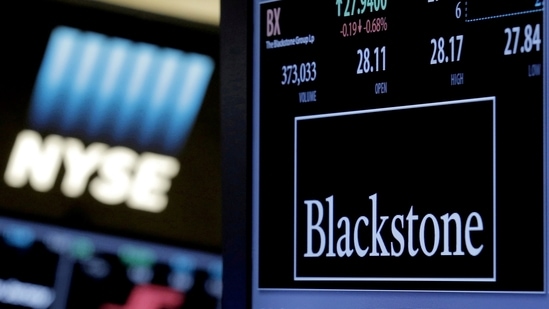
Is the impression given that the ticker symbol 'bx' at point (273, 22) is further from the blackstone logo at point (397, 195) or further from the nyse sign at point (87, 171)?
the nyse sign at point (87, 171)

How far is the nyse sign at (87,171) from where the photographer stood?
4.43 m

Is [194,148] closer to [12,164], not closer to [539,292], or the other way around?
[12,164]

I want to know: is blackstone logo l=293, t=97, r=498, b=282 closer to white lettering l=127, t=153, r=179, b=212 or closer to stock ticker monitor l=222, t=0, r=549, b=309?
stock ticker monitor l=222, t=0, r=549, b=309

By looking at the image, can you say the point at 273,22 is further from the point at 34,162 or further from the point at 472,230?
the point at 34,162

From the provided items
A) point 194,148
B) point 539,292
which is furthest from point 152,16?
point 539,292

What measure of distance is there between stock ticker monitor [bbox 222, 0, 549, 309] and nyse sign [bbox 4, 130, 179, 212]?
2.81 meters

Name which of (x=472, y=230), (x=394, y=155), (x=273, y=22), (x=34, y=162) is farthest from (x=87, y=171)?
(x=472, y=230)

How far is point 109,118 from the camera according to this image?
457 cm

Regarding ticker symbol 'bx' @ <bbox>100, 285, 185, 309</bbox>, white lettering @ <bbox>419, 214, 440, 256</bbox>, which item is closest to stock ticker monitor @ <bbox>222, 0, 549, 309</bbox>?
white lettering @ <bbox>419, 214, 440, 256</bbox>

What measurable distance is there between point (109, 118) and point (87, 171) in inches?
10.1

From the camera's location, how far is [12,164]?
4.41 m

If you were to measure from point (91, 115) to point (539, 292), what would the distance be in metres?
3.40

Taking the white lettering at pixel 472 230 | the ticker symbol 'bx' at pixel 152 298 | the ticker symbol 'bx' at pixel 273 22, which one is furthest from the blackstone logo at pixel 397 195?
the ticker symbol 'bx' at pixel 152 298

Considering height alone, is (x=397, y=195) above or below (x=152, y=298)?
above
